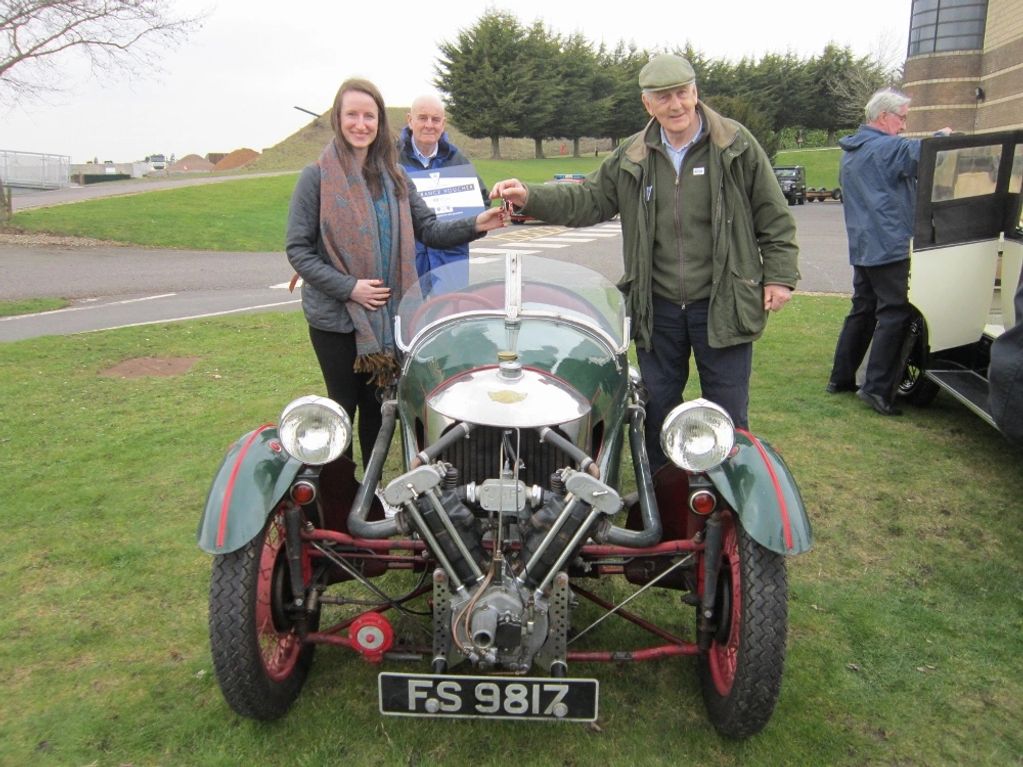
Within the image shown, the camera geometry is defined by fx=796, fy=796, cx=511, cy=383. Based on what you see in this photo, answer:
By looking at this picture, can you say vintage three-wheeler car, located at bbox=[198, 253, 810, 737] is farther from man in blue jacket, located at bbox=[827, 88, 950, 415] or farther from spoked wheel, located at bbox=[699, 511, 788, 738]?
man in blue jacket, located at bbox=[827, 88, 950, 415]

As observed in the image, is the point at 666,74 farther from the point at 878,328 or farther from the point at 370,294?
the point at 878,328

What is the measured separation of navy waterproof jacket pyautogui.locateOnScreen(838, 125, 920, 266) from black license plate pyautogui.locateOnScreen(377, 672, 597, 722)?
4.26 meters

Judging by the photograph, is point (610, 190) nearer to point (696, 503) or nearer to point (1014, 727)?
point (696, 503)

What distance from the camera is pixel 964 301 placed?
539cm

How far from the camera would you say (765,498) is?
254 centimetres

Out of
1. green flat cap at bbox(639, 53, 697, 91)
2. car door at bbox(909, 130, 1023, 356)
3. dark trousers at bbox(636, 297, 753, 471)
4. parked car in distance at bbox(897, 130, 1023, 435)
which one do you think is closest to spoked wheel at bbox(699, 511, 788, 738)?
dark trousers at bbox(636, 297, 753, 471)

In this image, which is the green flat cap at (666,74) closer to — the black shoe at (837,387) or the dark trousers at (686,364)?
the dark trousers at (686,364)

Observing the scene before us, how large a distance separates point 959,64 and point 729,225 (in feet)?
132

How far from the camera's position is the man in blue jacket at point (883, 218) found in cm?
550

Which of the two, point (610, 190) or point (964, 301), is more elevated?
point (610, 190)

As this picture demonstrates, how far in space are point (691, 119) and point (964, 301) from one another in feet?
9.97

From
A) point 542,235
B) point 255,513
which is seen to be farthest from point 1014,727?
point 542,235

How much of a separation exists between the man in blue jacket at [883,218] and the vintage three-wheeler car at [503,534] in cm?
338

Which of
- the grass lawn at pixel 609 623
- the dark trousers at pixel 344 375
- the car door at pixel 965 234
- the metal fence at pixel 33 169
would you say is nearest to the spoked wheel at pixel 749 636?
the grass lawn at pixel 609 623
